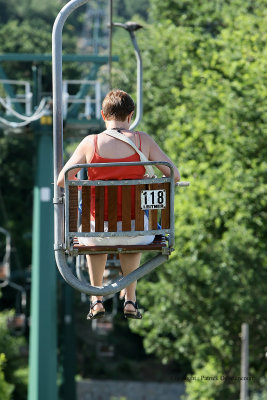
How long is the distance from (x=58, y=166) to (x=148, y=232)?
1.88 ft

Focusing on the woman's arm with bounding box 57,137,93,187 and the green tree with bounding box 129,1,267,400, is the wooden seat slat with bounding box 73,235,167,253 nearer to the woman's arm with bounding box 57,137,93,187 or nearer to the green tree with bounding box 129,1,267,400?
the woman's arm with bounding box 57,137,93,187

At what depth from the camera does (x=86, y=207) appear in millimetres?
Answer: 6074

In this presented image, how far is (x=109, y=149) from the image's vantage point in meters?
6.05

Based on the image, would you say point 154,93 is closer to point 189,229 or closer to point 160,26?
point 160,26

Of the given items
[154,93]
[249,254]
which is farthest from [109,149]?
[154,93]

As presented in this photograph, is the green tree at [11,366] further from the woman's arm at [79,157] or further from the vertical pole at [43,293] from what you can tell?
the woman's arm at [79,157]

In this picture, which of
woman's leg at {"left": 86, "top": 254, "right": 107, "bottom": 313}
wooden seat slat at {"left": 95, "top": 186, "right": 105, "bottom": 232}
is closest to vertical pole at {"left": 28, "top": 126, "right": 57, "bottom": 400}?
woman's leg at {"left": 86, "top": 254, "right": 107, "bottom": 313}

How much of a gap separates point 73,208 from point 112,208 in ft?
0.74

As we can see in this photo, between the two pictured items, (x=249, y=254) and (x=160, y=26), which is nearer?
(x=249, y=254)

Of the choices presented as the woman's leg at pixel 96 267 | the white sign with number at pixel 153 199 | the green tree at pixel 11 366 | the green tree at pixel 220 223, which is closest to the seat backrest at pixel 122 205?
the white sign with number at pixel 153 199

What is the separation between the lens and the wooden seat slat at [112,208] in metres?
6.04

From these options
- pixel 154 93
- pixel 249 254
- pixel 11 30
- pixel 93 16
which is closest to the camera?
pixel 249 254

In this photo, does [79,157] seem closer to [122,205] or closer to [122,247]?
[122,205]

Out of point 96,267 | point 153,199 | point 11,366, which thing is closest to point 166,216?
point 153,199
